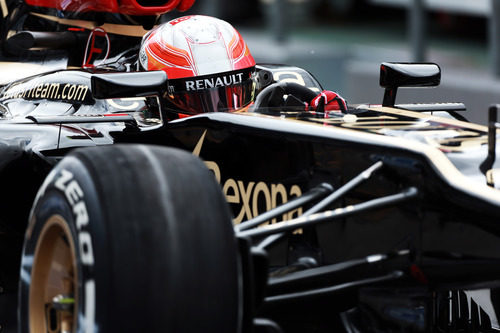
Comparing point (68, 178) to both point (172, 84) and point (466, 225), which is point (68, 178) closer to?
point (466, 225)

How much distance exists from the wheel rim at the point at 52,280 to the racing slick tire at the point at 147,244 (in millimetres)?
91

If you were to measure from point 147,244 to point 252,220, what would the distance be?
536 millimetres

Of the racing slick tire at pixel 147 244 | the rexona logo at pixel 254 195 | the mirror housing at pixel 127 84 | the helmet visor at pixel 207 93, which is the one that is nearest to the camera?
the racing slick tire at pixel 147 244

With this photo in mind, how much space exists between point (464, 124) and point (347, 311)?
915 millimetres

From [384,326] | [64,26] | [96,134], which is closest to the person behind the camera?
[384,326]

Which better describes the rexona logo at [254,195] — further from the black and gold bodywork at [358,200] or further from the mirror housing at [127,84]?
the mirror housing at [127,84]

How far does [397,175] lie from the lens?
12.2ft

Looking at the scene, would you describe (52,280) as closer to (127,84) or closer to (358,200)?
(127,84)

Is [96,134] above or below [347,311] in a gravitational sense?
above

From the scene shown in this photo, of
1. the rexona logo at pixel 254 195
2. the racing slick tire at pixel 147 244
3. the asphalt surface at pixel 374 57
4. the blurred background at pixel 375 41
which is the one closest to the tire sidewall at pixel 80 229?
the racing slick tire at pixel 147 244

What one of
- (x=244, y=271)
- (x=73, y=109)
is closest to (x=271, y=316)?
(x=244, y=271)

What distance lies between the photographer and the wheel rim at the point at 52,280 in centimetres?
362

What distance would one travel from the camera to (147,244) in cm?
323

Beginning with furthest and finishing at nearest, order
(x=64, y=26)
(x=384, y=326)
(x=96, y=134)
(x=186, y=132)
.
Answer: (x=64, y=26)
(x=96, y=134)
(x=186, y=132)
(x=384, y=326)
